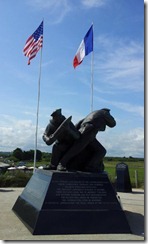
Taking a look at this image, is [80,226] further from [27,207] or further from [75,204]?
[27,207]

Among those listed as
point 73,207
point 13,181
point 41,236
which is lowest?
point 13,181

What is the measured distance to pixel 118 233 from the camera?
20.9ft

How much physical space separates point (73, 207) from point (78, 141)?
171 cm

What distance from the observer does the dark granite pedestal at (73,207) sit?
20.8ft

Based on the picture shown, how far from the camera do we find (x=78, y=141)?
7.79 metres

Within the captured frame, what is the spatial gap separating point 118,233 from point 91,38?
12.7 metres

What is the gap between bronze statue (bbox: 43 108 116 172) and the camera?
7734 millimetres

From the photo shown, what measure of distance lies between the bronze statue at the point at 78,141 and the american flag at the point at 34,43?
11.1m

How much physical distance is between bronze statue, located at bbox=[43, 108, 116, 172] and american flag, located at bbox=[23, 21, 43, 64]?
438 inches

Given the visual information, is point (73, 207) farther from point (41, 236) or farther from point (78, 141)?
point (78, 141)

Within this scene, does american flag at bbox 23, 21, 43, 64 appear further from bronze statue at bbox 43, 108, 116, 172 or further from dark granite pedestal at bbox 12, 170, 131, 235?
dark granite pedestal at bbox 12, 170, 131, 235

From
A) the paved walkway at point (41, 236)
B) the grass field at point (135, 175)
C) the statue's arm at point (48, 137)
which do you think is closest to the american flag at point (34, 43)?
the grass field at point (135, 175)

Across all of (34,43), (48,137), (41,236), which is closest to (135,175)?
(34,43)

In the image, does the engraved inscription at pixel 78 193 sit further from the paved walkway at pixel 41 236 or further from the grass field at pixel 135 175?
the grass field at pixel 135 175
